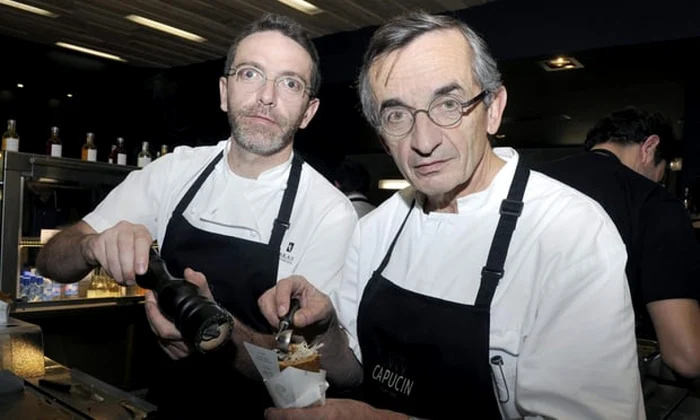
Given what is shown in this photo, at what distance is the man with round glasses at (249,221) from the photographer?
175 cm

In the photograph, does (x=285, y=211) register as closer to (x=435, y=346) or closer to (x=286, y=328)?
(x=286, y=328)

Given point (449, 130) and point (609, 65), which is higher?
point (609, 65)

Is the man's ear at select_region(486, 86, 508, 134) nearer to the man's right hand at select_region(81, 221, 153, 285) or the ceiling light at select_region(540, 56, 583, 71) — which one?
the man's right hand at select_region(81, 221, 153, 285)

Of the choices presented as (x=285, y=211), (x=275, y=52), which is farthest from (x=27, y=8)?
(x=285, y=211)

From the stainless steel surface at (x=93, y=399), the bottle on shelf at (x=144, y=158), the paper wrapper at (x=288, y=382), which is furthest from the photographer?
the bottle on shelf at (x=144, y=158)

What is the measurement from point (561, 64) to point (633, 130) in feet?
5.76

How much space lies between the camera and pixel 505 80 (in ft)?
15.2

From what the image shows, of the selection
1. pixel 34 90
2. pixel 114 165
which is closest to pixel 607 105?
pixel 114 165

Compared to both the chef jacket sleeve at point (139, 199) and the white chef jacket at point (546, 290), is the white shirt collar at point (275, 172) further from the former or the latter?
the white chef jacket at point (546, 290)

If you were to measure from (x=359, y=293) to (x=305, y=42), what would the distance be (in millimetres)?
829

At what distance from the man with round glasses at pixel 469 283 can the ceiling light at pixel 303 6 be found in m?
2.64

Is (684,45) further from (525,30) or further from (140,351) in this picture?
(140,351)

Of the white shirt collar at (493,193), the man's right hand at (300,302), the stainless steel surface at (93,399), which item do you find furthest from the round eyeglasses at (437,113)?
the stainless steel surface at (93,399)

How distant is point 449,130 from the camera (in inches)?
50.3
